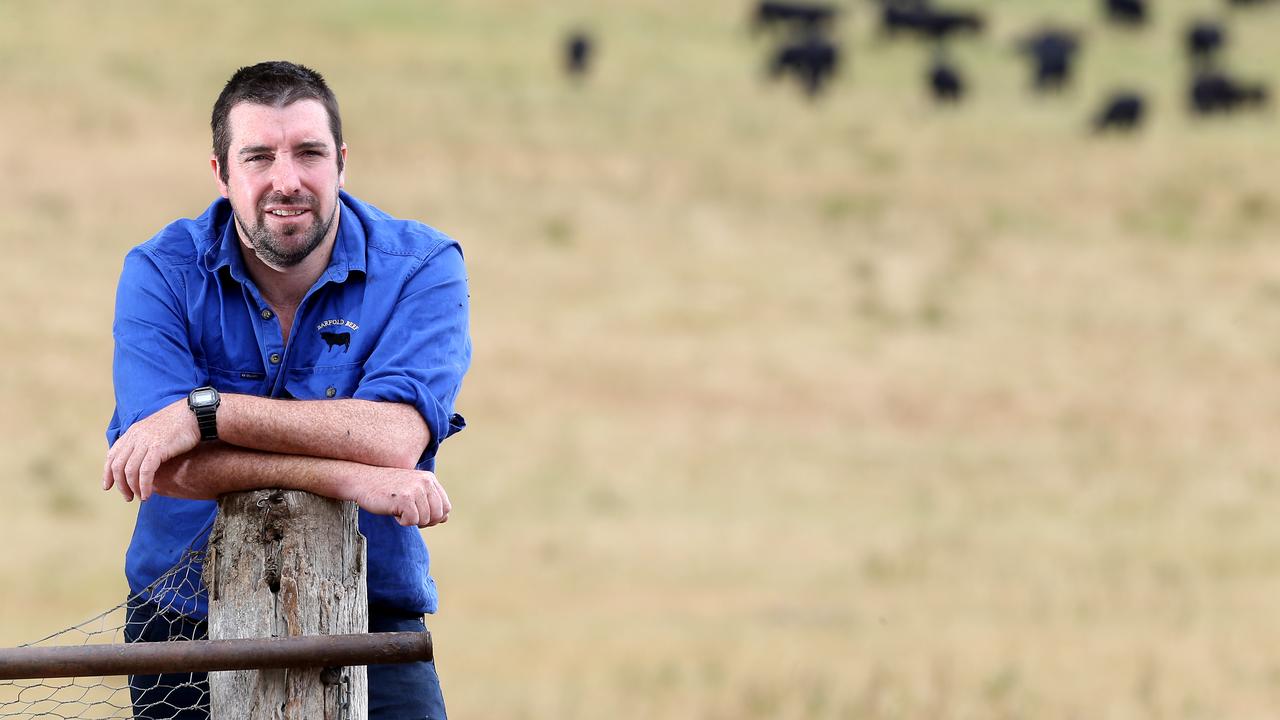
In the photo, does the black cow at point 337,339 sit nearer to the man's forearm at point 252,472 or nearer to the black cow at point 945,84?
the man's forearm at point 252,472

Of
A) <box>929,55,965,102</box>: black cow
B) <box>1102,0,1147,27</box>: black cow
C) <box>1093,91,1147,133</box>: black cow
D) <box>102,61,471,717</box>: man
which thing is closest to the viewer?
<box>102,61,471,717</box>: man

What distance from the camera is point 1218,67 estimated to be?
43906mm

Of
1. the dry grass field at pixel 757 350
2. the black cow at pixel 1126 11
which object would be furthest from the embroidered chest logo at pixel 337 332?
the black cow at pixel 1126 11

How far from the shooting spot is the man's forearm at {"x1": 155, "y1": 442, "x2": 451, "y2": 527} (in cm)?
329

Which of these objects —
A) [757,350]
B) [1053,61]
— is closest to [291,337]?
[757,350]

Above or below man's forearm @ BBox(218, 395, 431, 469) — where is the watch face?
above

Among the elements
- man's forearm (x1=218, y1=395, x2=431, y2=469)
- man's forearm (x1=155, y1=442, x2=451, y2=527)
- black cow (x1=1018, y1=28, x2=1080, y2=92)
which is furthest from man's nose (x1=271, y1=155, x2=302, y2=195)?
black cow (x1=1018, y1=28, x2=1080, y2=92)

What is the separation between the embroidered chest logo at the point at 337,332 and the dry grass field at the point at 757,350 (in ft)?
23.1

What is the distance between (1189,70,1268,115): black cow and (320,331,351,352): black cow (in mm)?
39699

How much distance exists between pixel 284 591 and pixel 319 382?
55 centimetres

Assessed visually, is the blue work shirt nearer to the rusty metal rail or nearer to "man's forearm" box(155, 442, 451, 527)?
"man's forearm" box(155, 442, 451, 527)

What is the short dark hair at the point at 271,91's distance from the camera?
352 centimetres

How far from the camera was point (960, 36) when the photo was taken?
1908 inches

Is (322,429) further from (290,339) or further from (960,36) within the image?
(960,36)
